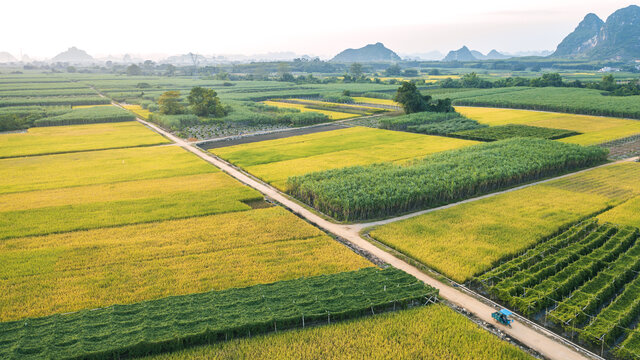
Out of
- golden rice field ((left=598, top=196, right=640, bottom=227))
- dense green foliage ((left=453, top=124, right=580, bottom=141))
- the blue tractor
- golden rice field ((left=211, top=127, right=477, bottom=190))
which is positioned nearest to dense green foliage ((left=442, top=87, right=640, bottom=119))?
dense green foliage ((left=453, top=124, right=580, bottom=141))

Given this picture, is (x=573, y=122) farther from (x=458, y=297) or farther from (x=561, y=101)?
(x=458, y=297)

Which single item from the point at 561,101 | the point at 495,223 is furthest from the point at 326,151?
the point at 561,101

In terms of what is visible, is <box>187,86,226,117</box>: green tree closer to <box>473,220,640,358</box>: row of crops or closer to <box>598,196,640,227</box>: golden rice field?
<box>598,196,640,227</box>: golden rice field

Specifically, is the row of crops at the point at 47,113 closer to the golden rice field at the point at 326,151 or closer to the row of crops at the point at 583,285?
the golden rice field at the point at 326,151

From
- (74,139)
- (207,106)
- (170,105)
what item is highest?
(170,105)

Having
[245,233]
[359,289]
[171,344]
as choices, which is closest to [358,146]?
[245,233]

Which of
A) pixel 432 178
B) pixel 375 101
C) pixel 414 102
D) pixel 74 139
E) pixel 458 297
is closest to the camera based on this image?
pixel 458 297
